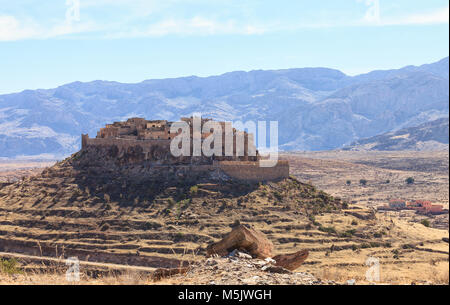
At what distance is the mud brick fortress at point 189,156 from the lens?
66.2m

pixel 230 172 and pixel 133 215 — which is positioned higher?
pixel 230 172

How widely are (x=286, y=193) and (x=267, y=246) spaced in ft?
150

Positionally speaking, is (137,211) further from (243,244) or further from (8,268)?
(243,244)

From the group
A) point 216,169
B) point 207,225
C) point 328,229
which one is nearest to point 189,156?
point 216,169

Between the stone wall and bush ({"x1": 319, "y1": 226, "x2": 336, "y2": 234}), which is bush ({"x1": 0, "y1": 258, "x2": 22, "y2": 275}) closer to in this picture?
the stone wall

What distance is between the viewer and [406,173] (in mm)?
178125

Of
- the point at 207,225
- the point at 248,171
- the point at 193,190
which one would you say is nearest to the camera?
the point at 207,225

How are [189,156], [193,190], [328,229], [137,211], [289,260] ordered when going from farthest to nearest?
[189,156] < [193,190] < [137,211] < [328,229] < [289,260]

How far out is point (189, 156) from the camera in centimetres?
6812

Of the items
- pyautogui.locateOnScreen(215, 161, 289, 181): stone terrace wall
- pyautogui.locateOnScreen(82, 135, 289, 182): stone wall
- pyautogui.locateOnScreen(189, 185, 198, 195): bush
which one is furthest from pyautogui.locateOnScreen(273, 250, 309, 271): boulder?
pyautogui.locateOnScreen(215, 161, 289, 181): stone terrace wall

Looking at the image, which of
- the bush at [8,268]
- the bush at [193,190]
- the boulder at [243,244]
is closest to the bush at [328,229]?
the bush at [193,190]

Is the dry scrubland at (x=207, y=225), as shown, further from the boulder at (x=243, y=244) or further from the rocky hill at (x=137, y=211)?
the boulder at (x=243, y=244)
